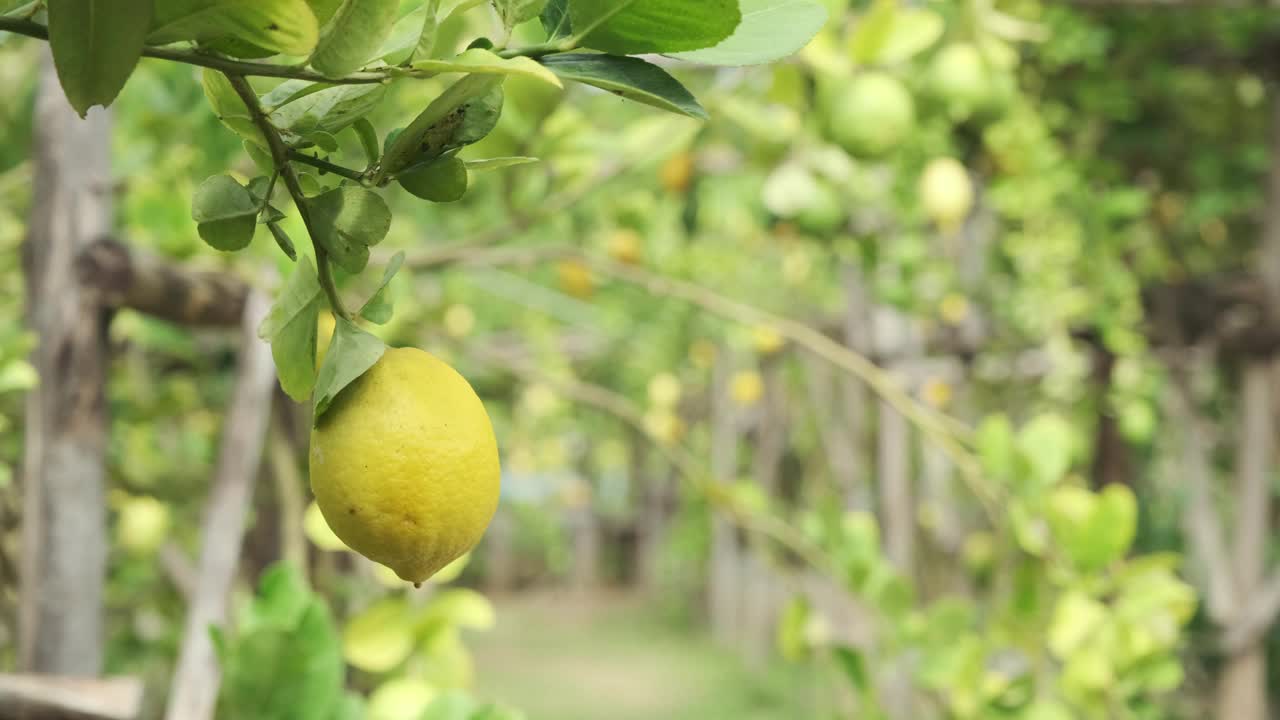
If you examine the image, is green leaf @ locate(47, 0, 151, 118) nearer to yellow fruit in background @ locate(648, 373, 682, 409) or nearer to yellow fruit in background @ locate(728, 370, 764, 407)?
yellow fruit in background @ locate(648, 373, 682, 409)

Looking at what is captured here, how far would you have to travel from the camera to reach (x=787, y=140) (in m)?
0.96

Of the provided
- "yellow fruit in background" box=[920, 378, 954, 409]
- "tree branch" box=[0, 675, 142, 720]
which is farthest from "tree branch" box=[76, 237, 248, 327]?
"yellow fruit in background" box=[920, 378, 954, 409]

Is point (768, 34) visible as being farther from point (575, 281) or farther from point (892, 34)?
point (575, 281)

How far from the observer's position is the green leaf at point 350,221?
0.85 feet

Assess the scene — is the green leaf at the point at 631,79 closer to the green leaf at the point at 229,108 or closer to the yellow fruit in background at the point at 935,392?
the green leaf at the point at 229,108

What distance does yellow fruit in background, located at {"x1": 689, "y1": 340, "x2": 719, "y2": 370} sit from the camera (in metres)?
4.73

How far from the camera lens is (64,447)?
0.67 meters

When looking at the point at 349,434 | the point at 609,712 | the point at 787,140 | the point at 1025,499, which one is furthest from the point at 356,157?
the point at 609,712

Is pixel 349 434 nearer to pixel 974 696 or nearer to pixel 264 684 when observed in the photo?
pixel 264 684

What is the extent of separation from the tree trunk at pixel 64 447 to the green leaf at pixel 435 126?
1.62 feet

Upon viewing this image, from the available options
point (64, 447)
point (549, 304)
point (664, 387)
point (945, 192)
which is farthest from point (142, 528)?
point (664, 387)

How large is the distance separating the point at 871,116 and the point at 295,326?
606 mm

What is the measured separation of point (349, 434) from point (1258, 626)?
93.8 inches

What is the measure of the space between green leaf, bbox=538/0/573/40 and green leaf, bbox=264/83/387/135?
Answer: 0.04 meters
